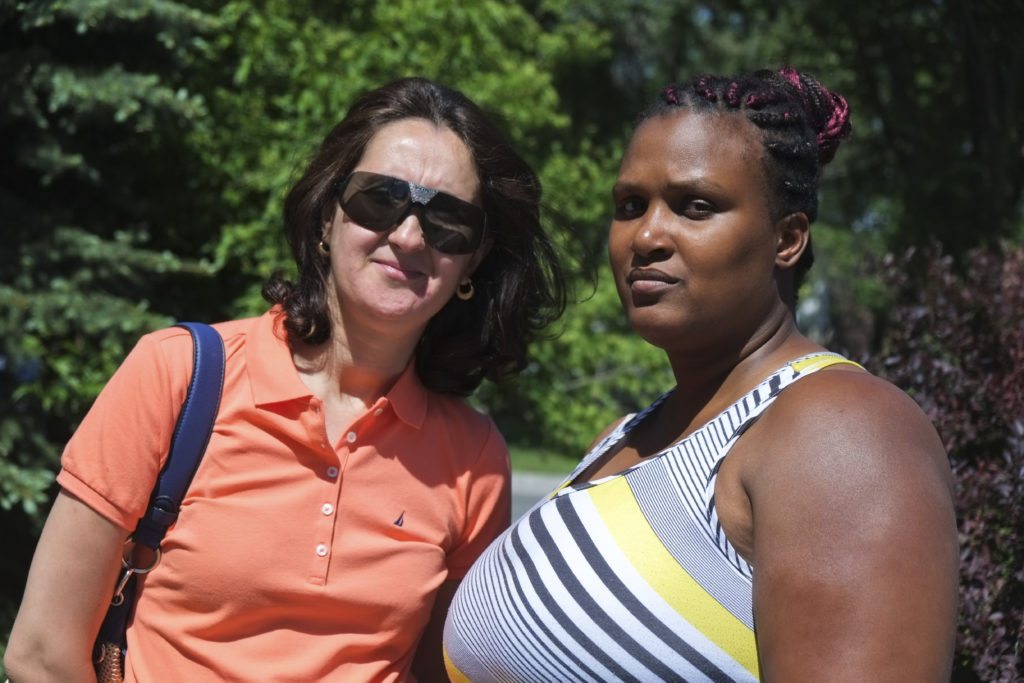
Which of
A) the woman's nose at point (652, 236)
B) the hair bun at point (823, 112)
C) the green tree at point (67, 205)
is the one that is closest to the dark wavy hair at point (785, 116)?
the hair bun at point (823, 112)

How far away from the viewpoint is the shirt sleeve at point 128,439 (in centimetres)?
216

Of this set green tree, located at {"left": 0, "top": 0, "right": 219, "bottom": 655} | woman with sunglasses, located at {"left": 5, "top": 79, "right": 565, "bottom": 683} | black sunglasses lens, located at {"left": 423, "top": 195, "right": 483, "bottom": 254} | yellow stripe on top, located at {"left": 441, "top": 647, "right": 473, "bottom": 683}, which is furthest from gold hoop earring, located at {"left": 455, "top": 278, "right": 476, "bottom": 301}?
green tree, located at {"left": 0, "top": 0, "right": 219, "bottom": 655}

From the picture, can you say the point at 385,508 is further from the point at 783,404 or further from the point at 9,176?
the point at 9,176

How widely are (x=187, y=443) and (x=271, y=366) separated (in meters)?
0.26

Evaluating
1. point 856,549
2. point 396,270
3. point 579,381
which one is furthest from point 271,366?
point 579,381

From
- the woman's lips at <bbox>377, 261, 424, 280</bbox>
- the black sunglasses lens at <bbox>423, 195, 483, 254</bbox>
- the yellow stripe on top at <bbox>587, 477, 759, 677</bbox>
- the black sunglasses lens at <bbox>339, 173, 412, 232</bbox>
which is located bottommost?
the yellow stripe on top at <bbox>587, 477, 759, 677</bbox>

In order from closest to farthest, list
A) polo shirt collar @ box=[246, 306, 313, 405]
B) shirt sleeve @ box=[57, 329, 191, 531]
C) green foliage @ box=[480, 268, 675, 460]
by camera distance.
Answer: shirt sleeve @ box=[57, 329, 191, 531]
polo shirt collar @ box=[246, 306, 313, 405]
green foliage @ box=[480, 268, 675, 460]

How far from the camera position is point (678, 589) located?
169 centimetres

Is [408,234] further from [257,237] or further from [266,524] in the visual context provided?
[257,237]

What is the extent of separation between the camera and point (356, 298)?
247 centimetres

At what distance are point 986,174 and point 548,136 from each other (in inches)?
333

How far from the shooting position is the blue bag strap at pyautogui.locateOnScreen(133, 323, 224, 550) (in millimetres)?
2230

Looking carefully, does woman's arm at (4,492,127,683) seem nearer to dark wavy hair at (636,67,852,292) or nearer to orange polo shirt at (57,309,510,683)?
orange polo shirt at (57,309,510,683)

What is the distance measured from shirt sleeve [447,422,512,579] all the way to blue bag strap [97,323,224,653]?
63cm
